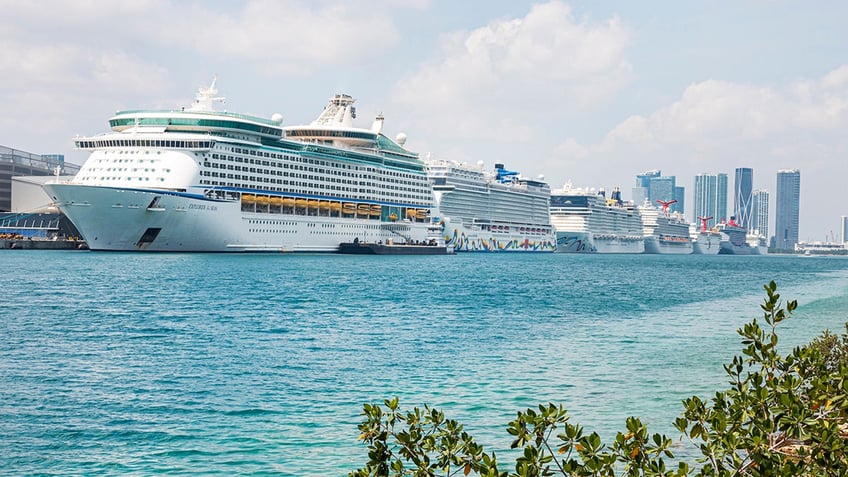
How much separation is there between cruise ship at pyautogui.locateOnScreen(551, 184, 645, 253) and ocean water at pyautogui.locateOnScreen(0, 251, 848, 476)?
120141 mm

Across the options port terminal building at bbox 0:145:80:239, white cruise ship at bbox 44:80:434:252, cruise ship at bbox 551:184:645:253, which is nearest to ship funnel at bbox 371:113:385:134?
white cruise ship at bbox 44:80:434:252

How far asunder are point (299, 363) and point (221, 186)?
5916cm

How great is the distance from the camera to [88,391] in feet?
61.7

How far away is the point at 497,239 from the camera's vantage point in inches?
5571

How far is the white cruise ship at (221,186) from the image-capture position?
73.1m

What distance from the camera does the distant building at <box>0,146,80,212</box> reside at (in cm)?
11700

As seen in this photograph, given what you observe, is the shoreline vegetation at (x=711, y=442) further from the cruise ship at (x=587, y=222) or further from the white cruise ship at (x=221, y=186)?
the cruise ship at (x=587, y=222)

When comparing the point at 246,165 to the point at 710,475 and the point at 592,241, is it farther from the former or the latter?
the point at 592,241

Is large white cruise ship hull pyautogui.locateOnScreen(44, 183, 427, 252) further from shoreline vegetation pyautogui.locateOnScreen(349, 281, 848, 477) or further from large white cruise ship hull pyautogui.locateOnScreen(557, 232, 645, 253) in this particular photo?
large white cruise ship hull pyautogui.locateOnScreen(557, 232, 645, 253)

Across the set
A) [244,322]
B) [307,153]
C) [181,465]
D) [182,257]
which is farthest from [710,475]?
[307,153]

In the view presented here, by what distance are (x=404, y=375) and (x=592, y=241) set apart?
157 meters

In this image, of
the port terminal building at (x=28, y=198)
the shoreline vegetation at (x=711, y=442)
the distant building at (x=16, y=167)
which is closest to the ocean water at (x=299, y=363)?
the shoreline vegetation at (x=711, y=442)

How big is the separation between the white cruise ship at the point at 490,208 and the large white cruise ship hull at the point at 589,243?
1248 centimetres

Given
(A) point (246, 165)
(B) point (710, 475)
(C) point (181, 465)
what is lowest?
(C) point (181, 465)
